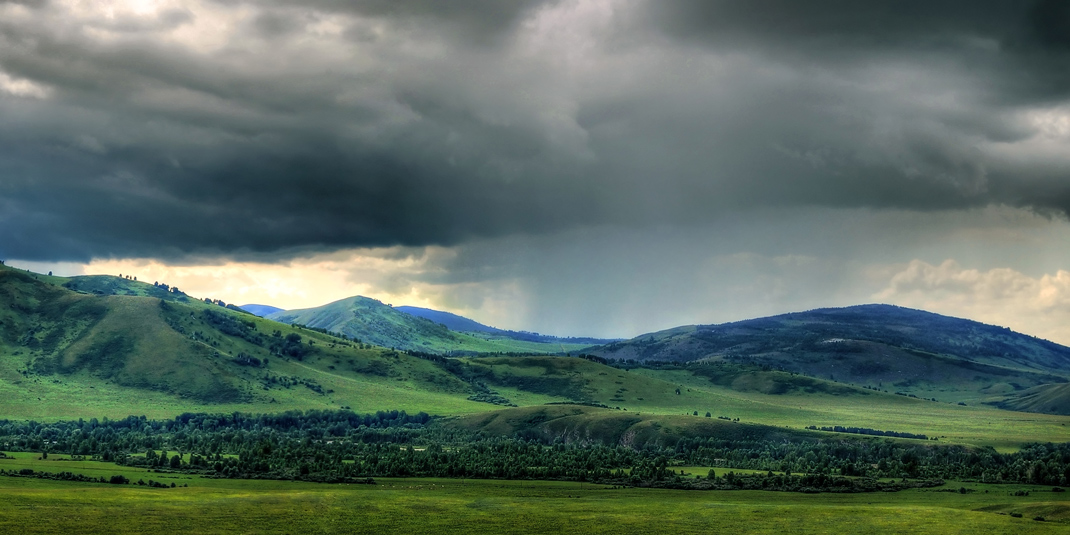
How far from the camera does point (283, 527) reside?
489ft

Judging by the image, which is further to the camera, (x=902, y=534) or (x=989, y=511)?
(x=989, y=511)

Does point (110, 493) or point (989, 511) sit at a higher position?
point (989, 511)

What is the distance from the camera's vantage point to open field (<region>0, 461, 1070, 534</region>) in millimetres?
147500

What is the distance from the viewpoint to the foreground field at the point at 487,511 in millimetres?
147500

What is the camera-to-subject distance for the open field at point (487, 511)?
484ft

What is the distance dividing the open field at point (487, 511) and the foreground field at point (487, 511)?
0.19 meters

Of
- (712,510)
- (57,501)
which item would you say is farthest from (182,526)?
(712,510)

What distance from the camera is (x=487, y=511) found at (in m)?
167

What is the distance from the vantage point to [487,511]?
167375 millimetres

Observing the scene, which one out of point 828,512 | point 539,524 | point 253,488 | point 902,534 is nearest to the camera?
point 902,534

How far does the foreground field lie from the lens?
148 m

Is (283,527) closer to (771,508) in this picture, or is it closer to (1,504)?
(1,504)

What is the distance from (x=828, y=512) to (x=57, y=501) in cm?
14087

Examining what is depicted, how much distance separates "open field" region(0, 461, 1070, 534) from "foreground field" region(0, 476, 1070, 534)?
0.19m
